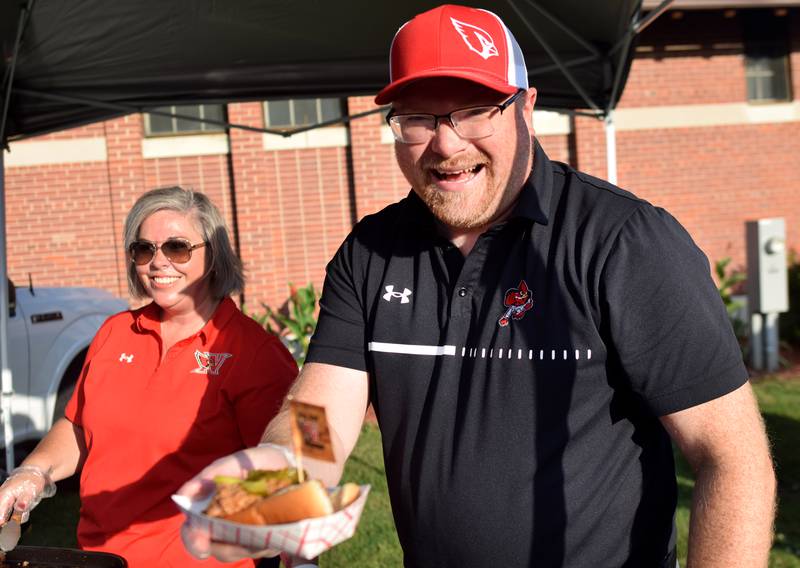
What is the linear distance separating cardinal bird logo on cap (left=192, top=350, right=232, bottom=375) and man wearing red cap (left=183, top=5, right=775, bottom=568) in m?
0.79

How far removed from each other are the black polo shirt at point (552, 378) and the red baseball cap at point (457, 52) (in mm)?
252

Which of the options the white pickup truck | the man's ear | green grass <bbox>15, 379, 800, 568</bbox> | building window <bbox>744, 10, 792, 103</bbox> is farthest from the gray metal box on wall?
the man's ear

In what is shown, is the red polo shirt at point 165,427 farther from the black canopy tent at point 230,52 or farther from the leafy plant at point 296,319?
the leafy plant at point 296,319

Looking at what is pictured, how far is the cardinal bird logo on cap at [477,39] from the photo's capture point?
195 cm

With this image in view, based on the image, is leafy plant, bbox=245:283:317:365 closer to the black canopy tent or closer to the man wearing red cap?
the black canopy tent

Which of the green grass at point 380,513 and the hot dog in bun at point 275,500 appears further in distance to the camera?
the green grass at point 380,513

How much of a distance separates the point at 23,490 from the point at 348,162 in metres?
9.36

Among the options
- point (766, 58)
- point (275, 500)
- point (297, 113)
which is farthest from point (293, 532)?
point (766, 58)

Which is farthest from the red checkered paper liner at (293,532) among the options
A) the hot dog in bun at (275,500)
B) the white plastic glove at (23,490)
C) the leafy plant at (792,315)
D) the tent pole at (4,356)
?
the leafy plant at (792,315)

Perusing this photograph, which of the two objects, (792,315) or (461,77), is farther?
(792,315)

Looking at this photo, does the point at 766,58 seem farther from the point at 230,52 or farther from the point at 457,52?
the point at 457,52

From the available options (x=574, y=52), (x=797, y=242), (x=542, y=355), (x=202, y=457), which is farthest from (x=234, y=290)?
(x=797, y=242)

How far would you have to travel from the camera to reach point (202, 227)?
3.08 metres

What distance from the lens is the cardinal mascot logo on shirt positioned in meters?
1.88
